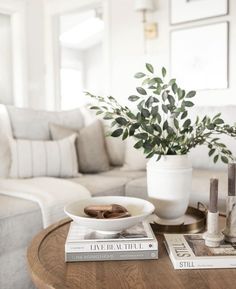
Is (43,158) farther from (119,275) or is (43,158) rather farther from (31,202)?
(119,275)

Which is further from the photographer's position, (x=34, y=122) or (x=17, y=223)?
(x=34, y=122)

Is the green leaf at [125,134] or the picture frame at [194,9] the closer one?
the green leaf at [125,134]

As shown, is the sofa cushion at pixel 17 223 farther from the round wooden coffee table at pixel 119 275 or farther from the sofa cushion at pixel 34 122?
the sofa cushion at pixel 34 122

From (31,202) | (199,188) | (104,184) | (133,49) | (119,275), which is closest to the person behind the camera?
(119,275)

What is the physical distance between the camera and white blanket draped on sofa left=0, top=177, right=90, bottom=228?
5.78 feet

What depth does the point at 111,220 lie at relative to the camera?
103 centimetres

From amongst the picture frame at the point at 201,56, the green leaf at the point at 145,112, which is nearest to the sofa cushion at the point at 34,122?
the picture frame at the point at 201,56

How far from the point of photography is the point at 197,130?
1.28m

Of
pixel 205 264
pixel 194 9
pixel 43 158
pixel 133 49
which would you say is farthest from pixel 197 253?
pixel 133 49

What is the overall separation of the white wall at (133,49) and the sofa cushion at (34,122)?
117 centimetres

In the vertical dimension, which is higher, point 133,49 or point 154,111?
point 133,49

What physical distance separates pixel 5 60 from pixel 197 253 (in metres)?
3.80

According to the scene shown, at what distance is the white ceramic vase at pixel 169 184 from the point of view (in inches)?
48.4

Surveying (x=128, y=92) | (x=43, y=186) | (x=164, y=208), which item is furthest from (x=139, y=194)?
(x=128, y=92)
